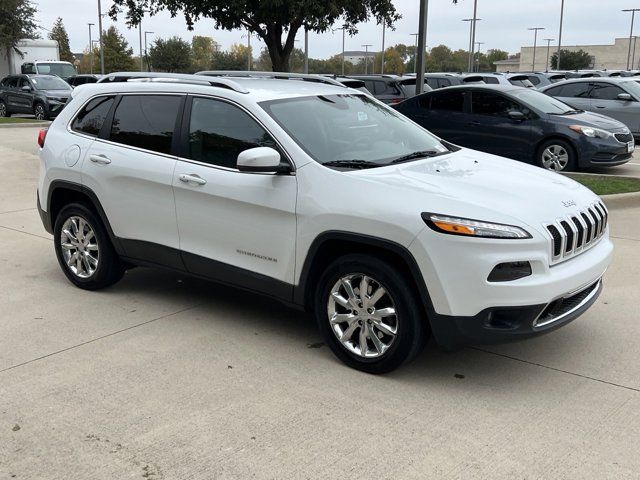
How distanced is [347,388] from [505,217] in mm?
1317

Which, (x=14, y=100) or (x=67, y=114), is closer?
(x=67, y=114)

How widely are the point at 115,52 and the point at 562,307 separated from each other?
77.5m

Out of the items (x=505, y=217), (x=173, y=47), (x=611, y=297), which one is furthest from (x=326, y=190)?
(x=173, y=47)

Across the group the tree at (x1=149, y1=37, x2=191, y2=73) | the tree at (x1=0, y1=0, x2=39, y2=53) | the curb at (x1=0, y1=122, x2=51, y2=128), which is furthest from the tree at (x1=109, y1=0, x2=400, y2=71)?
the tree at (x1=149, y1=37, x2=191, y2=73)

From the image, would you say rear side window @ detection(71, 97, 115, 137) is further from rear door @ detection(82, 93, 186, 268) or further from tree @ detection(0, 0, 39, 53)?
tree @ detection(0, 0, 39, 53)

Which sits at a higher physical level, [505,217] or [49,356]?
[505,217]

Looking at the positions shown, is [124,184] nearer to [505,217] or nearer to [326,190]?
[326,190]

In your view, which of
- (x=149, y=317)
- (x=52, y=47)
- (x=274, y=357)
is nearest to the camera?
(x=274, y=357)

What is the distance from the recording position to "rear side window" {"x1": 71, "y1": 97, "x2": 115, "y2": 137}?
5.68 metres

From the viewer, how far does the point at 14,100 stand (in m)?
25.5

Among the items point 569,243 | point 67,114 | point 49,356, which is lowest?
point 49,356

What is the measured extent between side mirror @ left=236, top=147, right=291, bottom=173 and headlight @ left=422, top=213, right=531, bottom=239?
43.6 inches

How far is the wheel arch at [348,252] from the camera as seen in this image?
3900 millimetres

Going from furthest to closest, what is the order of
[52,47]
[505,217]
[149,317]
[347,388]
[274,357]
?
[52,47], [149,317], [274,357], [347,388], [505,217]
